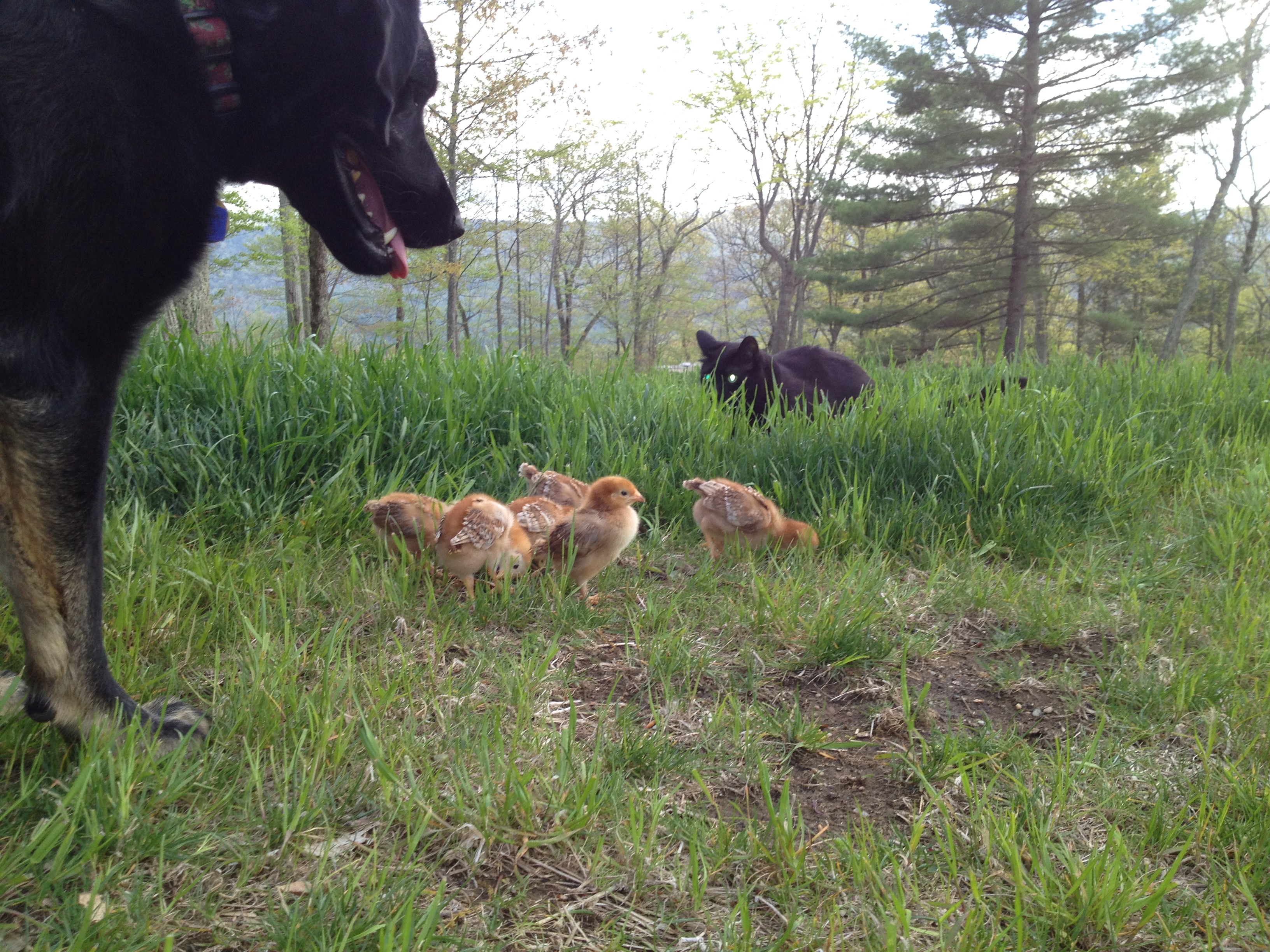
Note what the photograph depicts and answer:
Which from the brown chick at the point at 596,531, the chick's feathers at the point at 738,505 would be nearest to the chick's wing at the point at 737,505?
the chick's feathers at the point at 738,505

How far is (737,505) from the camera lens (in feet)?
11.4

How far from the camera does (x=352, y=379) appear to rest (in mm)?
4223

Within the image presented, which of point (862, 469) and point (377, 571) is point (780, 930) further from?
point (862, 469)

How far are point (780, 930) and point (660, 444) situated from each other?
128 inches

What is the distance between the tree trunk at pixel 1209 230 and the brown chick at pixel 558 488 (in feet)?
70.4

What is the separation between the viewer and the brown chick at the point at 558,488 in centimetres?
371

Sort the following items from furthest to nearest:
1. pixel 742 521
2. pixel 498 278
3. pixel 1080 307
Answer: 1. pixel 498 278
2. pixel 1080 307
3. pixel 742 521

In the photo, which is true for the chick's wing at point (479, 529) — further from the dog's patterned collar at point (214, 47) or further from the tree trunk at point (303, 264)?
the tree trunk at point (303, 264)

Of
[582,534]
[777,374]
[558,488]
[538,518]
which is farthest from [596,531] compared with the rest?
[777,374]

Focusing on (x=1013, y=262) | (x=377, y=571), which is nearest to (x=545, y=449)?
(x=377, y=571)

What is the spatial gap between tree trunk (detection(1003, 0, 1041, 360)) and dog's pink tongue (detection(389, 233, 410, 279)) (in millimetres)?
16386

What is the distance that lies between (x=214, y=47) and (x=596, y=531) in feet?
6.50

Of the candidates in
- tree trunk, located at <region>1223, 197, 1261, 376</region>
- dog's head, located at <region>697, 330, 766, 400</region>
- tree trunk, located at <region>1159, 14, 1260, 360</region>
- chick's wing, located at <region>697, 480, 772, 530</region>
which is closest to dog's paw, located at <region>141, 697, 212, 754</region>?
chick's wing, located at <region>697, 480, 772, 530</region>

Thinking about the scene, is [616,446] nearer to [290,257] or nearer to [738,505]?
[738,505]
